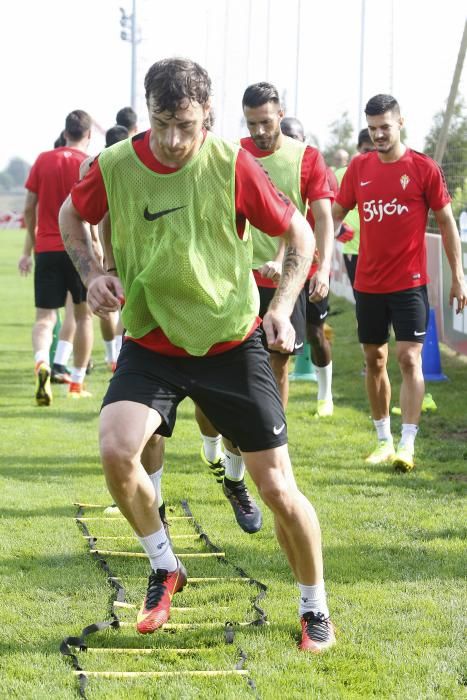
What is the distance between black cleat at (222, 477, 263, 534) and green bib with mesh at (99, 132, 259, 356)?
2.17 meters

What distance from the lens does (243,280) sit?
175 inches

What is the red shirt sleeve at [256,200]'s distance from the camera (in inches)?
169

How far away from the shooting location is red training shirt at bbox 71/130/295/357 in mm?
4312

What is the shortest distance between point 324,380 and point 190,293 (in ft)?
20.5

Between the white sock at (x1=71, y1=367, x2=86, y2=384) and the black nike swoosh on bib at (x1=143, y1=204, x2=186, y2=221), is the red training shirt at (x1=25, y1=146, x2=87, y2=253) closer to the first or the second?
the white sock at (x1=71, y1=367, x2=86, y2=384)

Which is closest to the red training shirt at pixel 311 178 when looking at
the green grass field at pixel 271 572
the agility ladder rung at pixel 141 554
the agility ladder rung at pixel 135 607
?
the green grass field at pixel 271 572

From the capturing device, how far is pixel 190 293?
4355 mm

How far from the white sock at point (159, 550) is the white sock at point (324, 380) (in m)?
5.69

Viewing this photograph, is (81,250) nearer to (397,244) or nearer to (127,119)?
(397,244)

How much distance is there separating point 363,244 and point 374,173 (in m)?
0.51

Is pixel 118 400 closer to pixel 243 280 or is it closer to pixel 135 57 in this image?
pixel 243 280

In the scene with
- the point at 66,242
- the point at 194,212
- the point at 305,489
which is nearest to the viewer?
the point at 194,212

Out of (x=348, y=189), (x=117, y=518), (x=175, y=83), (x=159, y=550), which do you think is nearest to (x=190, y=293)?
(x=175, y=83)

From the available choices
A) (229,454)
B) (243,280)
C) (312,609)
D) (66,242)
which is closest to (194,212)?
(243,280)
